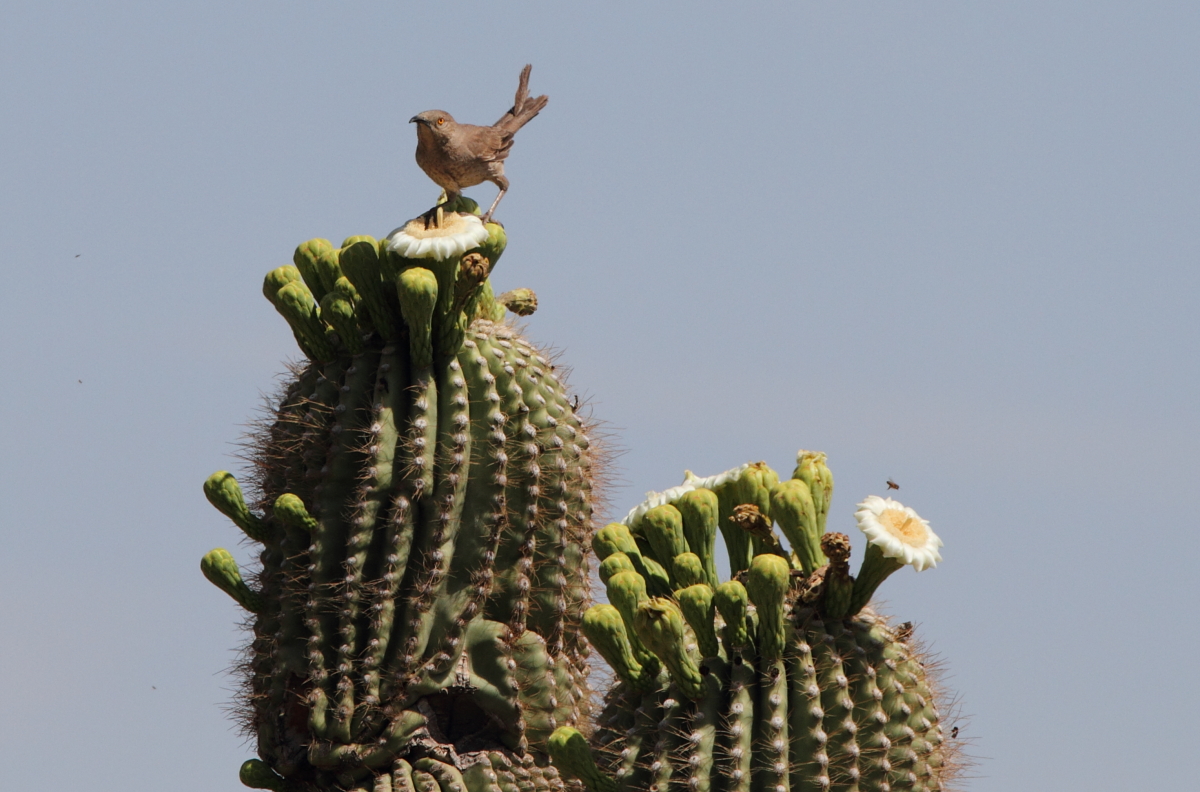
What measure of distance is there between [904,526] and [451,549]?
1.97m

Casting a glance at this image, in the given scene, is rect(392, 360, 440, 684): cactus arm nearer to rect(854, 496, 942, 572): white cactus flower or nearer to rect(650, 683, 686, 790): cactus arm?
rect(650, 683, 686, 790): cactus arm

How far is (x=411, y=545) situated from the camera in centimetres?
773

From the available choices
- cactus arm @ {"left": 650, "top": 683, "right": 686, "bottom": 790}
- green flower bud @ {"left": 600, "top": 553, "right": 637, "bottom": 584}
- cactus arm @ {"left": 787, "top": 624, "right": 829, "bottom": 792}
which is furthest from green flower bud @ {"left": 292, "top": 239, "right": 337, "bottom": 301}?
cactus arm @ {"left": 787, "top": 624, "right": 829, "bottom": 792}

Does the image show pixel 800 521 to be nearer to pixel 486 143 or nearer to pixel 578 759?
pixel 578 759

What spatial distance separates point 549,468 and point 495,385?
0.44 m

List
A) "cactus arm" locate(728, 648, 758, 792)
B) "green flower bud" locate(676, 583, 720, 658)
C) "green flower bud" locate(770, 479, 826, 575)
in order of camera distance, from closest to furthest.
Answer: "cactus arm" locate(728, 648, 758, 792) < "green flower bud" locate(676, 583, 720, 658) < "green flower bud" locate(770, 479, 826, 575)

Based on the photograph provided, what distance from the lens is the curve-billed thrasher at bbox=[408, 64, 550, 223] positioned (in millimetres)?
8609

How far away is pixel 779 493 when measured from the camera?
7.04 metres

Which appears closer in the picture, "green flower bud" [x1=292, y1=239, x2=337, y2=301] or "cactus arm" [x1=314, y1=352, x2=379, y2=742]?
"cactus arm" [x1=314, y1=352, x2=379, y2=742]

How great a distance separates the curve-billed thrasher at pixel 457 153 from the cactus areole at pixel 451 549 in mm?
278

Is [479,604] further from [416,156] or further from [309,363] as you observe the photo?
[416,156]

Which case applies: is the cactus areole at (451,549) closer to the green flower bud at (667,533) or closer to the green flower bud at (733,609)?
the green flower bud at (667,533)

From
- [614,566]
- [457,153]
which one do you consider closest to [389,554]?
[614,566]

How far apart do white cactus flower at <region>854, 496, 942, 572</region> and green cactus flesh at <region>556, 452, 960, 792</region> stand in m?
0.23
